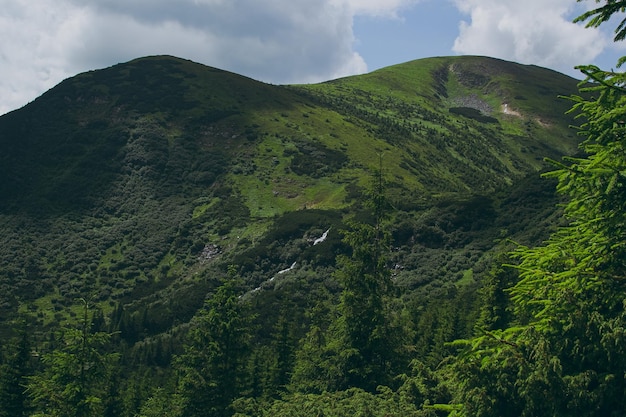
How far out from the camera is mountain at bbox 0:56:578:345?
87.2 metres

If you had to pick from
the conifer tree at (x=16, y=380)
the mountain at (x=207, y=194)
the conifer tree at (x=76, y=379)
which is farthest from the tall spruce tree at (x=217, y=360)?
the mountain at (x=207, y=194)

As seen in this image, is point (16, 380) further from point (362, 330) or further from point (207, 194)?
point (207, 194)

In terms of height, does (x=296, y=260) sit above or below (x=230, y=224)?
below

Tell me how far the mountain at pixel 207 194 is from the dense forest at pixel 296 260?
1.72ft

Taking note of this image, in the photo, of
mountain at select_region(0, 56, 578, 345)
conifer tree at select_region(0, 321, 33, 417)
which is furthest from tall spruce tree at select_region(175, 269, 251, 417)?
mountain at select_region(0, 56, 578, 345)

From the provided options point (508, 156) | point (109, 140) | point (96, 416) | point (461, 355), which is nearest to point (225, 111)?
point (109, 140)

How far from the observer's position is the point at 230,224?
364ft

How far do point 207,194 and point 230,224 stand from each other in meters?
19.1

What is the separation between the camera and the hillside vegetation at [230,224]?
1462 inches

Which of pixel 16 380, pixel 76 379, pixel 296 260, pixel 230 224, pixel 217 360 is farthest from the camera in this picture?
pixel 230 224

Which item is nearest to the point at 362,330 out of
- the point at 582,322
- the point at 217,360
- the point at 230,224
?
the point at 217,360

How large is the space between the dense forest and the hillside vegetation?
355mm

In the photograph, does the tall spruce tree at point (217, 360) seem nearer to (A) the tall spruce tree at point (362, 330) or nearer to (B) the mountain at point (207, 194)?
(A) the tall spruce tree at point (362, 330)

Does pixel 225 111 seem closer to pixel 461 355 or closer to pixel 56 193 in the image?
pixel 56 193
